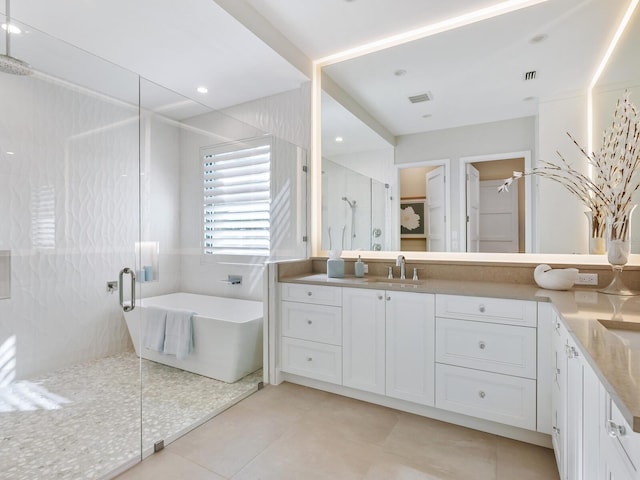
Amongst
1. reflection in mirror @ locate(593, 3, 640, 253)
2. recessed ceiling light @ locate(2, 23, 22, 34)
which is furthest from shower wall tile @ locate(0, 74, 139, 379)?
reflection in mirror @ locate(593, 3, 640, 253)

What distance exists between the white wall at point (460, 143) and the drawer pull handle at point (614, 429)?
194cm

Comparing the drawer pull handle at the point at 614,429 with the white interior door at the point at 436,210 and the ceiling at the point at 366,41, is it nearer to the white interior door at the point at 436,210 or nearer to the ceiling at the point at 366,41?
the white interior door at the point at 436,210

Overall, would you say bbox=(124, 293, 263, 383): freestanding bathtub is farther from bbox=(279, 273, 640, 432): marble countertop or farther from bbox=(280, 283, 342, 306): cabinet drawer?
bbox=(279, 273, 640, 432): marble countertop

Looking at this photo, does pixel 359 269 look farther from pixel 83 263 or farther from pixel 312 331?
pixel 83 263

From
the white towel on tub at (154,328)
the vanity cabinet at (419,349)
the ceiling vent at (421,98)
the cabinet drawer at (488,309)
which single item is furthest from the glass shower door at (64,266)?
the ceiling vent at (421,98)

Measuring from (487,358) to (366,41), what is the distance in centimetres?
254

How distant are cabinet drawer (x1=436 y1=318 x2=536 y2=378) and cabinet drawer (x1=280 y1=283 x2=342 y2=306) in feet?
2.40

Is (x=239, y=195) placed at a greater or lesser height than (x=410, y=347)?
greater

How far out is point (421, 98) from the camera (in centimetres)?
277

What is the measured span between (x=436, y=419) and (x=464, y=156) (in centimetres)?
191

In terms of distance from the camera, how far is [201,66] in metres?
2.85

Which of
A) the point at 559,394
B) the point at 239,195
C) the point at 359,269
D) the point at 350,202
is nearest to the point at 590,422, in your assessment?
the point at 559,394

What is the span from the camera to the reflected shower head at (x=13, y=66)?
1.76 m

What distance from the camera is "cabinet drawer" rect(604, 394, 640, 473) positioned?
619mm
